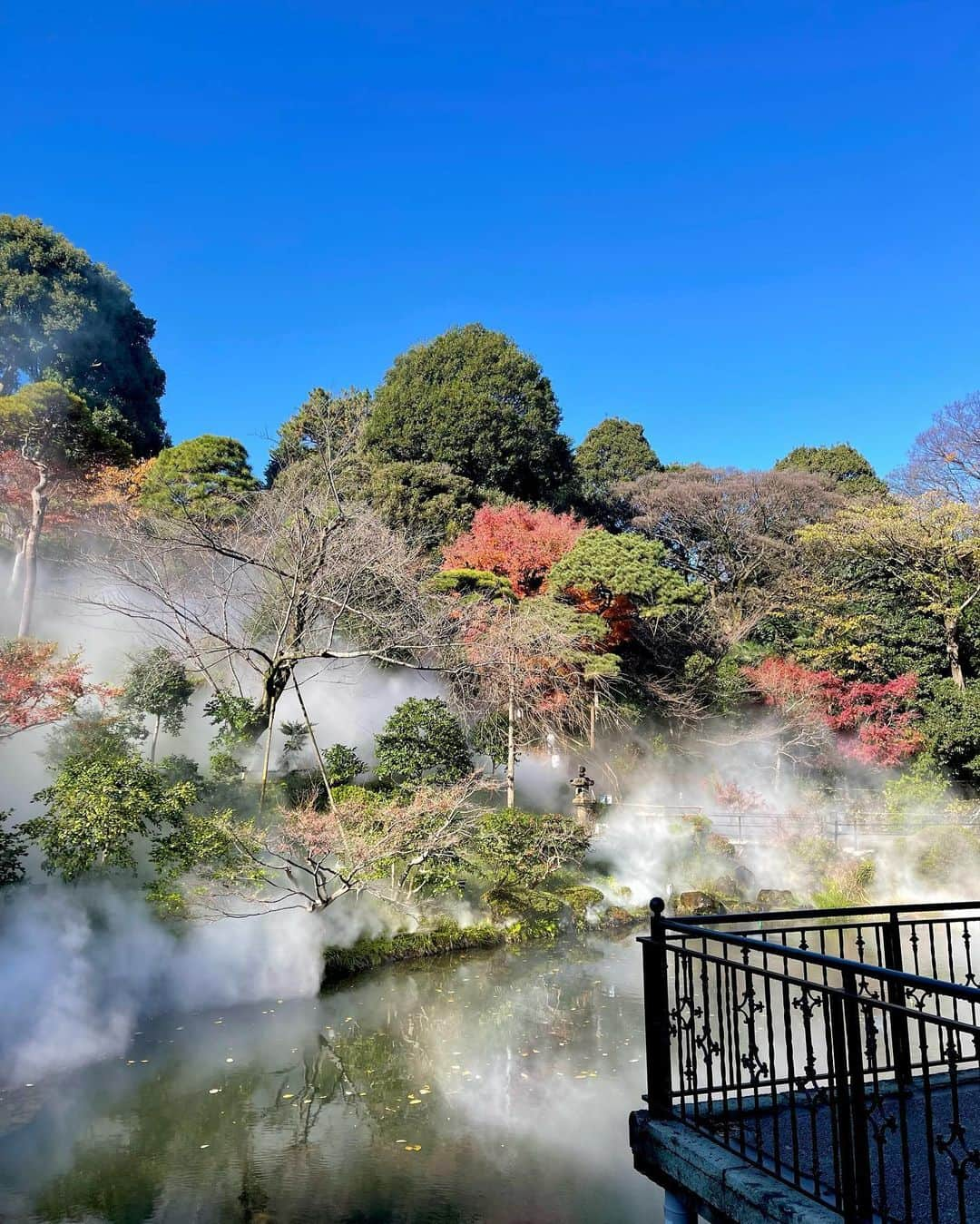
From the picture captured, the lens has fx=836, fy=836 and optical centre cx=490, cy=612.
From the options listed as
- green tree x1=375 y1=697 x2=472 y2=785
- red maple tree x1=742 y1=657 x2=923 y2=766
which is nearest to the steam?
green tree x1=375 y1=697 x2=472 y2=785

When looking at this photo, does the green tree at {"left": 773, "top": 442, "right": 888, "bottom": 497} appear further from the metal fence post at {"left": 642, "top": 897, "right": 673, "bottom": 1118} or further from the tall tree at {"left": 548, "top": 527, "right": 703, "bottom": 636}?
the metal fence post at {"left": 642, "top": 897, "right": 673, "bottom": 1118}

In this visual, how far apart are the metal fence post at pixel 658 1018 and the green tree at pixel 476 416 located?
17229mm

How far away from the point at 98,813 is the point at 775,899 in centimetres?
966

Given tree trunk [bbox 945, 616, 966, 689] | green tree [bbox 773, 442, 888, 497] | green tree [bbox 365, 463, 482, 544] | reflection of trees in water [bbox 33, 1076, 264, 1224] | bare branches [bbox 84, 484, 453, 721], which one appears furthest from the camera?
green tree [bbox 773, 442, 888, 497]

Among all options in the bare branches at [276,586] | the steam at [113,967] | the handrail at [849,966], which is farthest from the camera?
the bare branches at [276,586]

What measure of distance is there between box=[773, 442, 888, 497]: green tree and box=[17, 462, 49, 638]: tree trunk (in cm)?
2009

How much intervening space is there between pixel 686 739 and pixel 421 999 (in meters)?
10.9

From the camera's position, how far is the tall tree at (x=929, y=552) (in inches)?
646

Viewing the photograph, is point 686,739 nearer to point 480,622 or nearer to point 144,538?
point 480,622

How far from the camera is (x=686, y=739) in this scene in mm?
18297

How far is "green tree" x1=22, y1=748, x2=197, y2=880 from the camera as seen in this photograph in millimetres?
8500

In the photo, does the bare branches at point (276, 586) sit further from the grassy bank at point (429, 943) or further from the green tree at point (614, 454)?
the green tree at point (614, 454)

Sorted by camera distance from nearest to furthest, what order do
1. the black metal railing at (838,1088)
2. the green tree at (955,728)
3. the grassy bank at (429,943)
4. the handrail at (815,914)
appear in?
1. the black metal railing at (838,1088)
2. the handrail at (815,914)
3. the grassy bank at (429,943)
4. the green tree at (955,728)

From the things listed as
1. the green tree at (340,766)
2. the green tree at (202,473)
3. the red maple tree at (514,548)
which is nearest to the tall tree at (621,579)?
the red maple tree at (514,548)
